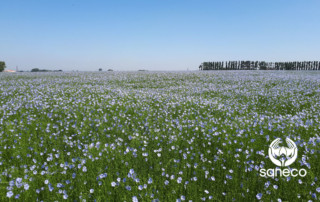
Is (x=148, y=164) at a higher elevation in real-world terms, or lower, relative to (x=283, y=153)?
lower

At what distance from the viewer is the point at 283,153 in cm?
441

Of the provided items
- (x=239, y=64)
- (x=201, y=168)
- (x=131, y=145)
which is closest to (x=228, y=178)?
(x=201, y=168)

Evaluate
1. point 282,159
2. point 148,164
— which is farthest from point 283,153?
point 148,164

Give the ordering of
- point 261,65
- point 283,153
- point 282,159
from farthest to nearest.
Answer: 1. point 261,65
2. point 283,153
3. point 282,159

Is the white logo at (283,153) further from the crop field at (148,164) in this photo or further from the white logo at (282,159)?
the crop field at (148,164)

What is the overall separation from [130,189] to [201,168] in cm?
154

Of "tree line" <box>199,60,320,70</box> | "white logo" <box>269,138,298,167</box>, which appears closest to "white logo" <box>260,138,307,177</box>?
"white logo" <box>269,138,298,167</box>

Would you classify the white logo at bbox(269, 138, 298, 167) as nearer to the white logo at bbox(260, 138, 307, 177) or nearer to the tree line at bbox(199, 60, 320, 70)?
the white logo at bbox(260, 138, 307, 177)

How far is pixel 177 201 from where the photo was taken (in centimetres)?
301

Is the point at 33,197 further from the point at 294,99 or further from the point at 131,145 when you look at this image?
the point at 294,99

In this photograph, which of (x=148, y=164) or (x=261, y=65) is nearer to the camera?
(x=148, y=164)

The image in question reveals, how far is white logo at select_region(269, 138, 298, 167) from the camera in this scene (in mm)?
4123

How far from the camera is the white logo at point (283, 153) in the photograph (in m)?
4.12

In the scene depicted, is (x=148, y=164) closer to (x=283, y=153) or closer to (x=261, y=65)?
(x=283, y=153)
